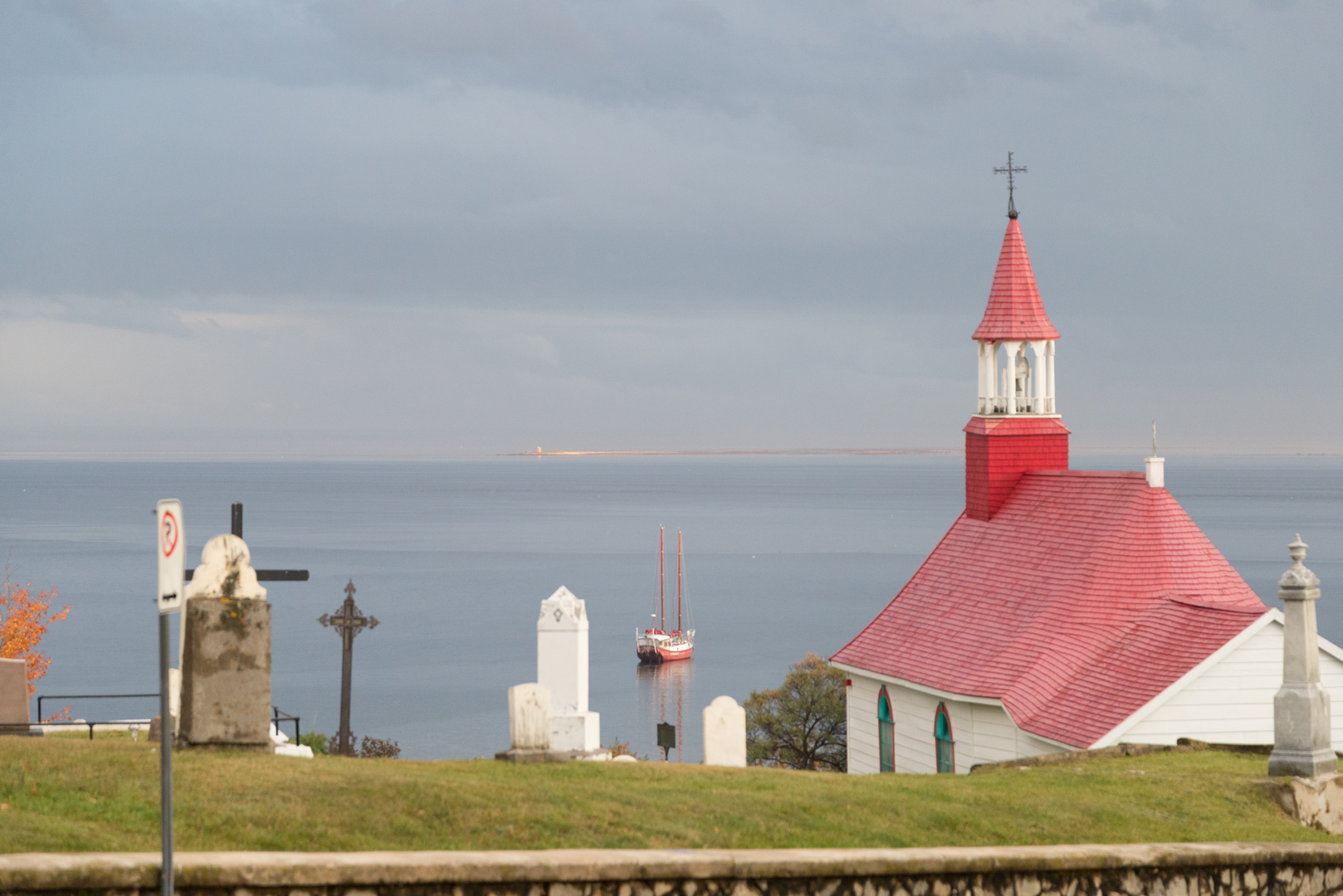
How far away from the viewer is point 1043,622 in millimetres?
26125

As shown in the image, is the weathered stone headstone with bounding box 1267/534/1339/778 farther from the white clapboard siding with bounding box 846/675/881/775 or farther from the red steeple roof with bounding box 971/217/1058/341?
the red steeple roof with bounding box 971/217/1058/341

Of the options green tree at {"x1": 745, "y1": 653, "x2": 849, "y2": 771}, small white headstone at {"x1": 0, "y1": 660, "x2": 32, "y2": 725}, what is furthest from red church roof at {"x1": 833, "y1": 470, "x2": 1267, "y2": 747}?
small white headstone at {"x1": 0, "y1": 660, "x2": 32, "y2": 725}

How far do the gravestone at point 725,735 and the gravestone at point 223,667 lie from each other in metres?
4.70

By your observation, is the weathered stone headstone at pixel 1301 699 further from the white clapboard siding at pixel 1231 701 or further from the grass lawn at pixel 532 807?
the white clapboard siding at pixel 1231 701

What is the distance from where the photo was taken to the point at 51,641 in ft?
297

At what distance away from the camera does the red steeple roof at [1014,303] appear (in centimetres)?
3353

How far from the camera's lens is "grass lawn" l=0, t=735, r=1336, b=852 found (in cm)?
1006

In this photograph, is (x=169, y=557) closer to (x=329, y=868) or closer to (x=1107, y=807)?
(x=329, y=868)

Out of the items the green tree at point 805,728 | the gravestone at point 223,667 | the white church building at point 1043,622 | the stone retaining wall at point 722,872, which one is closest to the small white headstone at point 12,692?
the gravestone at point 223,667

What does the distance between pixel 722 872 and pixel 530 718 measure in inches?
160

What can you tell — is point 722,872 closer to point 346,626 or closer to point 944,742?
point 944,742

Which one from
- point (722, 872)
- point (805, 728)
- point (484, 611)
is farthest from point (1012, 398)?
point (484, 611)

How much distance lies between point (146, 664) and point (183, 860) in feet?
268

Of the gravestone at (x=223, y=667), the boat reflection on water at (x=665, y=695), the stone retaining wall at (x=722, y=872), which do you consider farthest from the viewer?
the boat reflection on water at (x=665, y=695)
